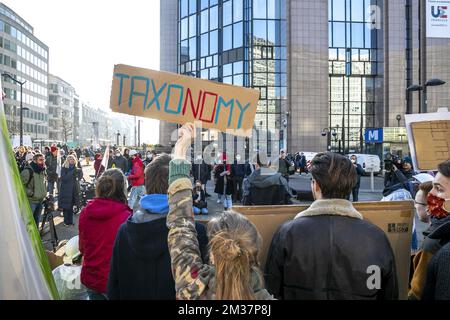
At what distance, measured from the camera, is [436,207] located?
2.63 meters

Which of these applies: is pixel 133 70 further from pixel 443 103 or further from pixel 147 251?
pixel 443 103

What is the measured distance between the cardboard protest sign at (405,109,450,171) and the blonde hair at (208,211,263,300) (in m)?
2.70

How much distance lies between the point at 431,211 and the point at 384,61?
4146 centimetres

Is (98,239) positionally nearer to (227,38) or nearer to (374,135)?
(374,135)

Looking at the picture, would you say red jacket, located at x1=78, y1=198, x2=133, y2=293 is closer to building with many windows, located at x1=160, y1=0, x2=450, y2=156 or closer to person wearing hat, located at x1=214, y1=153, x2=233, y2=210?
person wearing hat, located at x1=214, y1=153, x2=233, y2=210

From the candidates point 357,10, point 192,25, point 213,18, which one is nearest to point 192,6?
point 192,25

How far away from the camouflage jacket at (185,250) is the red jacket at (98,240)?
1.24 metres

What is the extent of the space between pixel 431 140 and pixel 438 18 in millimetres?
15447

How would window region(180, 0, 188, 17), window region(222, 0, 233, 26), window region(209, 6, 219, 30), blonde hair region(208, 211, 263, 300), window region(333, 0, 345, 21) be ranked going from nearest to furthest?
blonde hair region(208, 211, 263, 300), window region(333, 0, 345, 21), window region(222, 0, 233, 26), window region(209, 6, 219, 30), window region(180, 0, 188, 17)

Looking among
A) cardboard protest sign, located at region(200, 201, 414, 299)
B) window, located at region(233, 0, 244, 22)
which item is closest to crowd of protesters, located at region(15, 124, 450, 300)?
cardboard protest sign, located at region(200, 201, 414, 299)

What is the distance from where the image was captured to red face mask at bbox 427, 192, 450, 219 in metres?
2.61

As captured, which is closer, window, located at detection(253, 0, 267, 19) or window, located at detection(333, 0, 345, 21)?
window, located at detection(253, 0, 267, 19)

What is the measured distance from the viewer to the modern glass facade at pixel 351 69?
39875 mm
